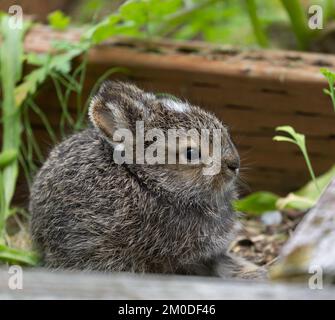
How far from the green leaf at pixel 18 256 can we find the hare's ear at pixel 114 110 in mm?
851

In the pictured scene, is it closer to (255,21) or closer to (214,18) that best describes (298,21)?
(255,21)

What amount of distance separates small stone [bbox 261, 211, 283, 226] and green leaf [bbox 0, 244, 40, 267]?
1748mm

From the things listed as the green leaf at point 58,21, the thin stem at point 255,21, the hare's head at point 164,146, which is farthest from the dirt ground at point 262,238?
the green leaf at point 58,21

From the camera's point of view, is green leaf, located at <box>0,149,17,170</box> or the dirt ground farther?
green leaf, located at <box>0,149,17,170</box>

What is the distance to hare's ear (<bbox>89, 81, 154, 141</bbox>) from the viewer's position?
3.71 meters

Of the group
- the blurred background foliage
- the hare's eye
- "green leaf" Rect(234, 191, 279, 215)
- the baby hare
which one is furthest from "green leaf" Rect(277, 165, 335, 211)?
the blurred background foliage

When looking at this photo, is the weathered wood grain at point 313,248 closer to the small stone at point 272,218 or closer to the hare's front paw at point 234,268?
the hare's front paw at point 234,268

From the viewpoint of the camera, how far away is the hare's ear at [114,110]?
3.71m

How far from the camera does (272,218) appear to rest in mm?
5086

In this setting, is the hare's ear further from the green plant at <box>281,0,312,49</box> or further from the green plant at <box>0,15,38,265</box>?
the green plant at <box>281,0,312,49</box>

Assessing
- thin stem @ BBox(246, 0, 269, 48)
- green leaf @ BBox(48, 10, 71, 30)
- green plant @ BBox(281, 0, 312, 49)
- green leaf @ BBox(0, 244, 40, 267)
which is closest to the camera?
green leaf @ BBox(0, 244, 40, 267)

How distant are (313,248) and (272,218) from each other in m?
2.50
